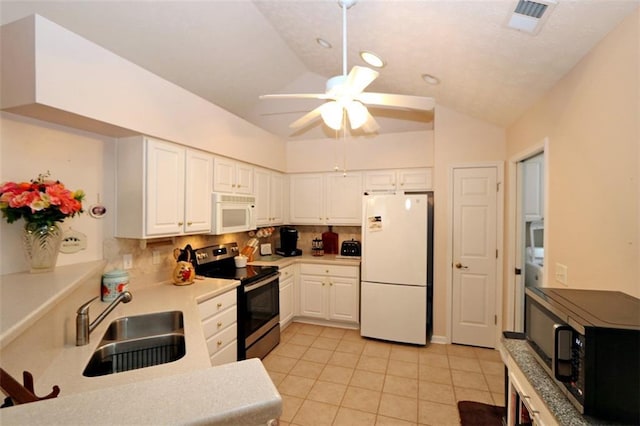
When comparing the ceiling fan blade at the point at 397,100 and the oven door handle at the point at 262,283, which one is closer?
the ceiling fan blade at the point at 397,100

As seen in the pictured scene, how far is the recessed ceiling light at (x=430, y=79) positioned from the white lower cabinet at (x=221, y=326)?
2.62m

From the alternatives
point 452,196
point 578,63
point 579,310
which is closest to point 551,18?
point 578,63

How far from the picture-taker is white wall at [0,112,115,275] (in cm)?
174

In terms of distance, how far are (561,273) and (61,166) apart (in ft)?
11.3

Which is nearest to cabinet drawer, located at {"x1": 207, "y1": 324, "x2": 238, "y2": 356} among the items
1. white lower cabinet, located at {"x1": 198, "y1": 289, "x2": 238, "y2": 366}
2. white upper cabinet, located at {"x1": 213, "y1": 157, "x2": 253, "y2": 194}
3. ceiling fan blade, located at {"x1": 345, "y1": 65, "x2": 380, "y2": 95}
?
white lower cabinet, located at {"x1": 198, "y1": 289, "x2": 238, "y2": 366}

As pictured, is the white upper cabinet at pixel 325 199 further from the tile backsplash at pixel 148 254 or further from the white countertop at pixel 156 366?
the white countertop at pixel 156 366

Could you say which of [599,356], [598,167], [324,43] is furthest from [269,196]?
[599,356]

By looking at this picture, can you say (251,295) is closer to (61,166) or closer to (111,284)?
(111,284)

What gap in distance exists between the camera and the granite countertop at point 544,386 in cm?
98

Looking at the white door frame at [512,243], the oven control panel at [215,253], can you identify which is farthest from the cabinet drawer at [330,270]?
the white door frame at [512,243]

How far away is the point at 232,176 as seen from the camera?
3.18 m

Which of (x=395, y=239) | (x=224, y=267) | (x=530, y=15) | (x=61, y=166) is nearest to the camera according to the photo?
(x=530, y=15)

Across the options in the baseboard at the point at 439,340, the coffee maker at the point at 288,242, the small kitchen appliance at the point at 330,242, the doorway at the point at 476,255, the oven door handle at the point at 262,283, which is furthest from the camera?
the small kitchen appliance at the point at 330,242

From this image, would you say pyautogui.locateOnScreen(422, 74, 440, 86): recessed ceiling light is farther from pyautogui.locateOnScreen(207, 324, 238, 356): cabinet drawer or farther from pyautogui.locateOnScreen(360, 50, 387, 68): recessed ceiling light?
pyautogui.locateOnScreen(207, 324, 238, 356): cabinet drawer
